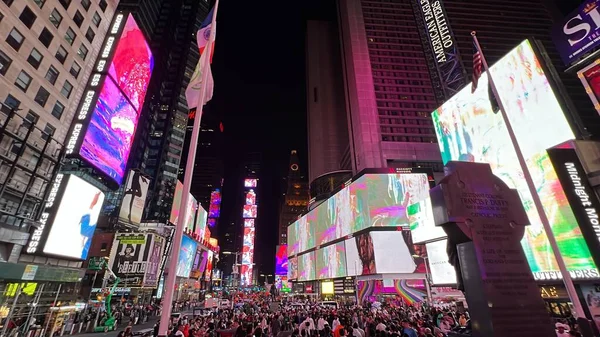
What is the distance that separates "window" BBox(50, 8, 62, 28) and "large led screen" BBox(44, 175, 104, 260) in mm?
13697

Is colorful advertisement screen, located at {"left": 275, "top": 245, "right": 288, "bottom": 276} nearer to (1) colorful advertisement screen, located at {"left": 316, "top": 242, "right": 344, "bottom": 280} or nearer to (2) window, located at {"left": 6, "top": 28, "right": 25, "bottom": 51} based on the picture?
(1) colorful advertisement screen, located at {"left": 316, "top": 242, "right": 344, "bottom": 280}

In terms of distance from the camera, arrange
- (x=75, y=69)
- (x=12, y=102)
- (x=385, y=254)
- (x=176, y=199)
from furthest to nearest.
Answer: (x=385, y=254), (x=176, y=199), (x=75, y=69), (x=12, y=102)

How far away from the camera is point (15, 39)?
21125 millimetres

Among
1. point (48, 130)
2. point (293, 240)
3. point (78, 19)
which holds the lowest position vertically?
point (48, 130)

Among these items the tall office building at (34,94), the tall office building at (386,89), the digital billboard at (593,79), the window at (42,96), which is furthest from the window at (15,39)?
the tall office building at (386,89)

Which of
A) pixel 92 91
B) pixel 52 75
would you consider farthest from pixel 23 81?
pixel 92 91

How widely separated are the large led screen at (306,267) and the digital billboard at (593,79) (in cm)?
6801

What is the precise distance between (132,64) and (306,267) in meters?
69.7

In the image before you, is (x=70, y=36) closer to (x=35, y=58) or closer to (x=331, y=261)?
(x=35, y=58)

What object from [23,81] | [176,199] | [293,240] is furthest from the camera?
[293,240]

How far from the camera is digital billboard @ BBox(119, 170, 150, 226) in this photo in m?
40.5

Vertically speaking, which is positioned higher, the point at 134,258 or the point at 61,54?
the point at 61,54

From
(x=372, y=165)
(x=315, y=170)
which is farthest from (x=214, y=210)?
(x=372, y=165)

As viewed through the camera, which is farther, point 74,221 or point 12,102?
point 74,221
